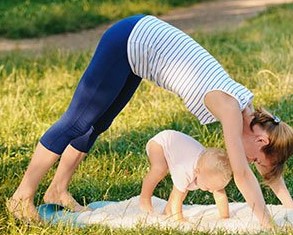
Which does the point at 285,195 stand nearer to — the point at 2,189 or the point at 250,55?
Result: the point at 2,189

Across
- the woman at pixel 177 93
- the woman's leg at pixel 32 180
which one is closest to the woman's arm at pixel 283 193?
the woman at pixel 177 93

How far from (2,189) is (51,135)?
1.89 feet

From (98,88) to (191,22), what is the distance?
9730 millimetres

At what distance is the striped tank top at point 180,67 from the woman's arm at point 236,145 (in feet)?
0.15

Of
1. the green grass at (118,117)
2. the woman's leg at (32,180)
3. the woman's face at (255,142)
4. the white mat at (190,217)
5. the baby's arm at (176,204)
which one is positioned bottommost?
the green grass at (118,117)

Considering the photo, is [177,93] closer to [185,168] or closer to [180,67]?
[180,67]

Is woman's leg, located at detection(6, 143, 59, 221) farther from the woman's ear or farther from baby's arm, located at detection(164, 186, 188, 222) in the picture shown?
the woman's ear

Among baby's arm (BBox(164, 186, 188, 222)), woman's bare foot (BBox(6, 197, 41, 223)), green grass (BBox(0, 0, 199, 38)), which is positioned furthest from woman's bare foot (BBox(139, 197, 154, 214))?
green grass (BBox(0, 0, 199, 38))

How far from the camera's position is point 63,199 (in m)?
4.48

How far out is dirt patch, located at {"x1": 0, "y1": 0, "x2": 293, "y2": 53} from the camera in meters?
11.3

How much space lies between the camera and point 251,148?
4102mm

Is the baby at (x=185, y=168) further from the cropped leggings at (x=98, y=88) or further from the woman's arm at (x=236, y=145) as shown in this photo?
the cropped leggings at (x=98, y=88)

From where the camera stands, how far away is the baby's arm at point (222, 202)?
4.26 meters

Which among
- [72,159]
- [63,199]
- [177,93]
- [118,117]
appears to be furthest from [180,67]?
[118,117]
